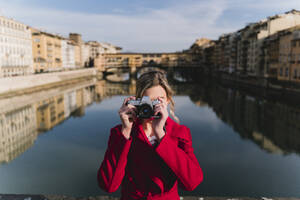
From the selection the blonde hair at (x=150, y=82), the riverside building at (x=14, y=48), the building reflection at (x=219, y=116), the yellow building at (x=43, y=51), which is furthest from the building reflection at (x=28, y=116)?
the yellow building at (x=43, y=51)

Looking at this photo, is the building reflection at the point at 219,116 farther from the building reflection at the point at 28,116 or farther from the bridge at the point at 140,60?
the bridge at the point at 140,60

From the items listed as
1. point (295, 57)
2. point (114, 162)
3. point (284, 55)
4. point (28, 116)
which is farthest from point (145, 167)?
point (284, 55)

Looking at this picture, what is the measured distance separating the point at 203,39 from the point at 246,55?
59120 millimetres

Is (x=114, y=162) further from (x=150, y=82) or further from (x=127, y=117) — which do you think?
(x=150, y=82)

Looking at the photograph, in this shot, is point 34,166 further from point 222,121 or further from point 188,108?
point 188,108

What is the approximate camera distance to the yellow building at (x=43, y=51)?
191ft

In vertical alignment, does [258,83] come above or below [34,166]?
above

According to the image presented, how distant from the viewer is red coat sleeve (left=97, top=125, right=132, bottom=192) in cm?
181

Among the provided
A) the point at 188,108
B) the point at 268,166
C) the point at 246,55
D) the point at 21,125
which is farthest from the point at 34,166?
the point at 246,55

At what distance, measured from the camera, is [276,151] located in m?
14.8

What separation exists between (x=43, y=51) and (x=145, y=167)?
62612mm

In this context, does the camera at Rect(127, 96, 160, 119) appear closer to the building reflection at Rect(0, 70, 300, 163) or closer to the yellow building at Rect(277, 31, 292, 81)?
the building reflection at Rect(0, 70, 300, 163)

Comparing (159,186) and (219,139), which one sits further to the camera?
(219,139)

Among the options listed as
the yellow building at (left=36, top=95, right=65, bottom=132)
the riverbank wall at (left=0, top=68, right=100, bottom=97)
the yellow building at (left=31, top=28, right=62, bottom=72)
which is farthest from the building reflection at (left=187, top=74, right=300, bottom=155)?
the yellow building at (left=31, top=28, right=62, bottom=72)
